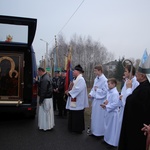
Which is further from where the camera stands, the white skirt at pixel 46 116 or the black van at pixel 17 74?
the black van at pixel 17 74

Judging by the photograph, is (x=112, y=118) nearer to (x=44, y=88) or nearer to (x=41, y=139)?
(x=41, y=139)

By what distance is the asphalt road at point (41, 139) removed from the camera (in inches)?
223

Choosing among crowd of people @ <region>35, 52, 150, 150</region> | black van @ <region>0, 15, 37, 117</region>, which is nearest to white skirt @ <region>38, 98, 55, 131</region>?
crowd of people @ <region>35, 52, 150, 150</region>

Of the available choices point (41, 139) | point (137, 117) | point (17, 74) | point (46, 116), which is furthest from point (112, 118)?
point (17, 74)

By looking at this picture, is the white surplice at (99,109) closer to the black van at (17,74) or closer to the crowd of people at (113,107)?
the crowd of people at (113,107)

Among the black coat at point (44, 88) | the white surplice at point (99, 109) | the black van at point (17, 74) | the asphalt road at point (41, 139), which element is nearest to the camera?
the asphalt road at point (41, 139)

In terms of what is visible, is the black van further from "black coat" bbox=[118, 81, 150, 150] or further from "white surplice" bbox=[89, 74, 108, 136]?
"black coat" bbox=[118, 81, 150, 150]

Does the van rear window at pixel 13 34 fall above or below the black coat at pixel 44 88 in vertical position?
above

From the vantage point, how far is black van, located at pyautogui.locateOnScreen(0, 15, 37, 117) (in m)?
7.70

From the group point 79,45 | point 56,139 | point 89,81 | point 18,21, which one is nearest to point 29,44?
point 18,21

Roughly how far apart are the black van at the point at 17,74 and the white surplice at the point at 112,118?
A: 2.77m

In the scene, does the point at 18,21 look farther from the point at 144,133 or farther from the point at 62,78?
the point at 144,133

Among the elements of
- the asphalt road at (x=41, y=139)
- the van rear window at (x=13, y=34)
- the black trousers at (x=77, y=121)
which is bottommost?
the asphalt road at (x=41, y=139)

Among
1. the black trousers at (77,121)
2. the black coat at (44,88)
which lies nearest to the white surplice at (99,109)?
the black trousers at (77,121)
